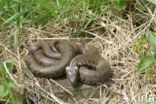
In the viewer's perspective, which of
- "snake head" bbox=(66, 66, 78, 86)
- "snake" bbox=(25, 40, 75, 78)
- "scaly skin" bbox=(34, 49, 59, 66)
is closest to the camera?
"snake head" bbox=(66, 66, 78, 86)

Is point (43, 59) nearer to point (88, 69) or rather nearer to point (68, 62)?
point (68, 62)

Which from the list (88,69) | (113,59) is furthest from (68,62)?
(113,59)

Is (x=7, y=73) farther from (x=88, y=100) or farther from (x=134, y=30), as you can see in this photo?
(x=134, y=30)

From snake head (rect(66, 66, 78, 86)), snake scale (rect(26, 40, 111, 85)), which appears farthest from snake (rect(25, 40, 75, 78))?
snake head (rect(66, 66, 78, 86))

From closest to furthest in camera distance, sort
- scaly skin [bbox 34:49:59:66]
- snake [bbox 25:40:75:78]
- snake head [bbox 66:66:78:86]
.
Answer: snake head [bbox 66:66:78:86], snake [bbox 25:40:75:78], scaly skin [bbox 34:49:59:66]

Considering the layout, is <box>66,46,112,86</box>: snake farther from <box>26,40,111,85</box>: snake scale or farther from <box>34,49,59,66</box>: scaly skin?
<box>34,49,59,66</box>: scaly skin

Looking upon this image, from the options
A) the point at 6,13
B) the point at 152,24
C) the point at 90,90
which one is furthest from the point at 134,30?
the point at 6,13
